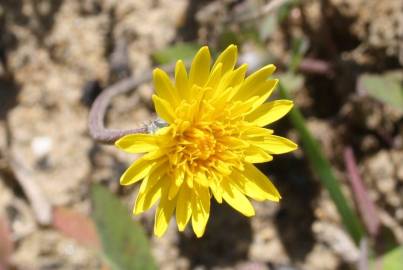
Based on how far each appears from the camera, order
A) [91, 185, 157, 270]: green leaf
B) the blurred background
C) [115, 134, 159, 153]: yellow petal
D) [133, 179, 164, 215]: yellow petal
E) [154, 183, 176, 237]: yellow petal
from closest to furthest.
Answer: [115, 134, 159, 153]: yellow petal → [133, 179, 164, 215]: yellow petal → [154, 183, 176, 237]: yellow petal → [91, 185, 157, 270]: green leaf → the blurred background

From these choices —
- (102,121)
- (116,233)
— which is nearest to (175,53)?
(102,121)

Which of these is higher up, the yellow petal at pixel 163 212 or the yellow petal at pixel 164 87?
the yellow petal at pixel 164 87

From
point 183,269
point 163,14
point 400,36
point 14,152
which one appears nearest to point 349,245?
point 183,269

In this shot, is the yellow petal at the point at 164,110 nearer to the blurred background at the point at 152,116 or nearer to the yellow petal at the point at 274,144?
the yellow petal at the point at 274,144

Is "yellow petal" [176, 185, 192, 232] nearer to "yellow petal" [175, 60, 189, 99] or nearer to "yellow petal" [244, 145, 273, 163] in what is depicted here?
"yellow petal" [244, 145, 273, 163]

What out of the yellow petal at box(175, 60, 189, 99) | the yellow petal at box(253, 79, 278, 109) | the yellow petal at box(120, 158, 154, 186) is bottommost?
the yellow petal at box(120, 158, 154, 186)

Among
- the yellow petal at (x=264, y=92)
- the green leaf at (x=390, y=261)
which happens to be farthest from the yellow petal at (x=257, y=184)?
the green leaf at (x=390, y=261)

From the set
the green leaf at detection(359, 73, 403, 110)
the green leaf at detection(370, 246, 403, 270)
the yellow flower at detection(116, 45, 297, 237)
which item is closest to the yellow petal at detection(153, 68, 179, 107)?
the yellow flower at detection(116, 45, 297, 237)

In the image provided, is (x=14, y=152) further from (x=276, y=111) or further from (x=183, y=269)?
(x=276, y=111)
